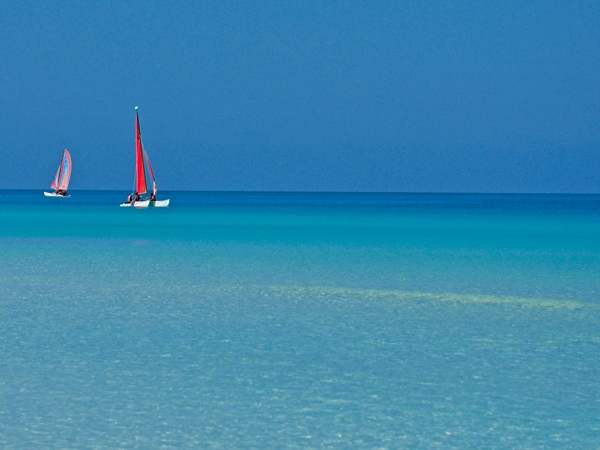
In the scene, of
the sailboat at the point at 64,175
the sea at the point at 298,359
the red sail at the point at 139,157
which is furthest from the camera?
the sailboat at the point at 64,175

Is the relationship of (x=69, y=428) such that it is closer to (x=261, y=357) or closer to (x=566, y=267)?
(x=261, y=357)

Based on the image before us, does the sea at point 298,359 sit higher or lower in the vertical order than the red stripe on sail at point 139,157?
lower

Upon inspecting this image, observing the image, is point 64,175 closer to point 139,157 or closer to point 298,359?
point 139,157

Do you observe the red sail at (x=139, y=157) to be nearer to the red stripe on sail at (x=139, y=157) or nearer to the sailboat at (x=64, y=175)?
the red stripe on sail at (x=139, y=157)

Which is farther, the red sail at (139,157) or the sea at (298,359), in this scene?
the red sail at (139,157)

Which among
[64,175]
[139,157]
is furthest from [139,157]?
[64,175]

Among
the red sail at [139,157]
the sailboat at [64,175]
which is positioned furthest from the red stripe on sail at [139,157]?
the sailboat at [64,175]

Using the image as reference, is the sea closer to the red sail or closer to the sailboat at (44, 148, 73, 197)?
the red sail

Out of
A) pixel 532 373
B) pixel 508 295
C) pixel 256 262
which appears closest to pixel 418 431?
pixel 532 373

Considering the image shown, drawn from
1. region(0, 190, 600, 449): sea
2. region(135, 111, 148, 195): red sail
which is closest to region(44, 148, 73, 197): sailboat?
region(135, 111, 148, 195): red sail

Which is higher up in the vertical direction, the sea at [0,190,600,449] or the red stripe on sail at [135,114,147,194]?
the red stripe on sail at [135,114,147,194]

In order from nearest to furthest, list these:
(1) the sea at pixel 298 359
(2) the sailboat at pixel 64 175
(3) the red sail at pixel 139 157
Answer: (1) the sea at pixel 298 359 < (3) the red sail at pixel 139 157 < (2) the sailboat at pixel 64 175

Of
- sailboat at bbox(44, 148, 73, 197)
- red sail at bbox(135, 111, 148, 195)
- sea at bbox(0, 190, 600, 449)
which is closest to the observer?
sea at bbox(0, 190, 600, 449)

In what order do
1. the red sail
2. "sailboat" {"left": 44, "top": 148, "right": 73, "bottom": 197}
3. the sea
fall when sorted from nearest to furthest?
the sea
the red sail
"sailboat" {"left": 44, "top": 148, "right": 73, "bottom": 197}
